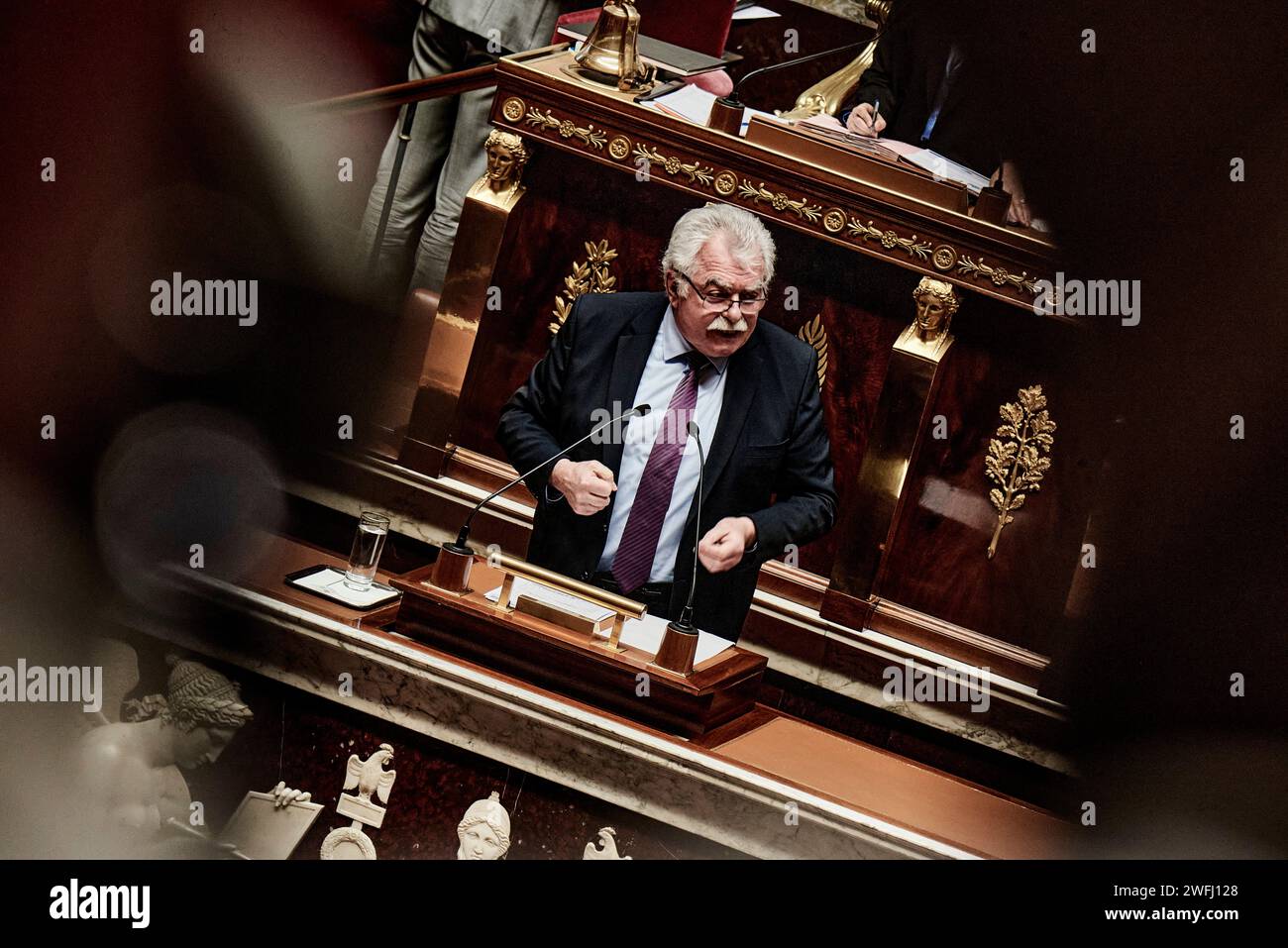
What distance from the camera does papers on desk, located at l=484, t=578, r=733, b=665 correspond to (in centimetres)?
308

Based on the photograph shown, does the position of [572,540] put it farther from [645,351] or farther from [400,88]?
[400,88]

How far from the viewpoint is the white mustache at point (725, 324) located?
3189 mm

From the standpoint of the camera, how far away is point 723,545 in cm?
315

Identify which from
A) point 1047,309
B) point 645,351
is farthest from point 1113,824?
point 645,351

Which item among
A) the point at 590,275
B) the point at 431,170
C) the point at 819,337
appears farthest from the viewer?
the point at 431,170

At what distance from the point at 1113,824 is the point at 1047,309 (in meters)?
1.22

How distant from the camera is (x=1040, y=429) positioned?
3672mm

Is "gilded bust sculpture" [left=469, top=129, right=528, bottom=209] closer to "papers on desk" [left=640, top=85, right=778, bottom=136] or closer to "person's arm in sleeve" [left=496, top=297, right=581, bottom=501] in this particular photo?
"papers on desk" [left=640, top=85, right=778, bottom=136]

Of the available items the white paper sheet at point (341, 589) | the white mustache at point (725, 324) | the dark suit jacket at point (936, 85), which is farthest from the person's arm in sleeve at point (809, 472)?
the dark suit jacket at point (936, 85)

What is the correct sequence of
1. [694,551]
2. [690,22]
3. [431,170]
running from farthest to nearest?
[431,170] → [690,22] → [694,551]

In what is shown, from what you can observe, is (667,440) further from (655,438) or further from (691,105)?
(691,105)

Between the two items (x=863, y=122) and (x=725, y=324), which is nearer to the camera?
(x=725, y=324)

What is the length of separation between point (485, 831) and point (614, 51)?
2012mm

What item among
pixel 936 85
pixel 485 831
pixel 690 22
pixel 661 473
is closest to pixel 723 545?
pixel 661 473
